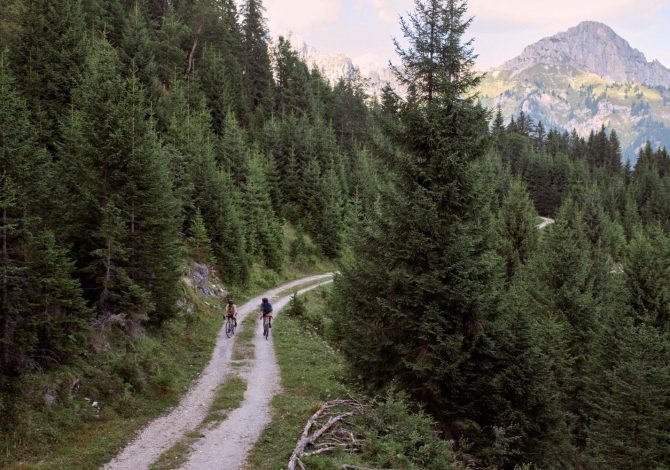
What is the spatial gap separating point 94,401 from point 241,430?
14.5 ft

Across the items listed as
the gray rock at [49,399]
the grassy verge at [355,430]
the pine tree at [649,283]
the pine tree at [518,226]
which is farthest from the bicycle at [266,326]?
the pine tree at [518,226]

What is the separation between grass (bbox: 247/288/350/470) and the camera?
36.2 feet

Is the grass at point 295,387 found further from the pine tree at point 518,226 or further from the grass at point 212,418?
the pine tree at point 518,226

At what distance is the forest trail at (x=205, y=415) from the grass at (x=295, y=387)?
1.32 feet

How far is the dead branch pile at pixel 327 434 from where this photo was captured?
1011cm

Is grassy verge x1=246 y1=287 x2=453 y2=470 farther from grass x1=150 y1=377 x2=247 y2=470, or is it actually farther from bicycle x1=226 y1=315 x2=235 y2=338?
bicycle x1=226 y1=315 x2=235 y2=338

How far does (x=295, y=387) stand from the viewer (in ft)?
53.5

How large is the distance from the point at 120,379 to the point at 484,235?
1250cm

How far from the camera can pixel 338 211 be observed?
58750 mm

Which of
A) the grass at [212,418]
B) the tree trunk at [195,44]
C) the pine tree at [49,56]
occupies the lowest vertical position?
the grass at [212,418]

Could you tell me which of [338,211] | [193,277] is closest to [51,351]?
[193,277]

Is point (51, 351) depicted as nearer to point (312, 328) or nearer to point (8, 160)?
point (8, 160)

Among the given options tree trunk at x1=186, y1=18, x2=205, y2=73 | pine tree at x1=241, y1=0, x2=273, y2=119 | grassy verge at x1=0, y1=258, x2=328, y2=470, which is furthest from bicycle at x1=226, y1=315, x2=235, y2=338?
pine tree at x1=241, y1=0, x2=273, y2=119

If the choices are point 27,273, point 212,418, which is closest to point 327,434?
point 212,418
